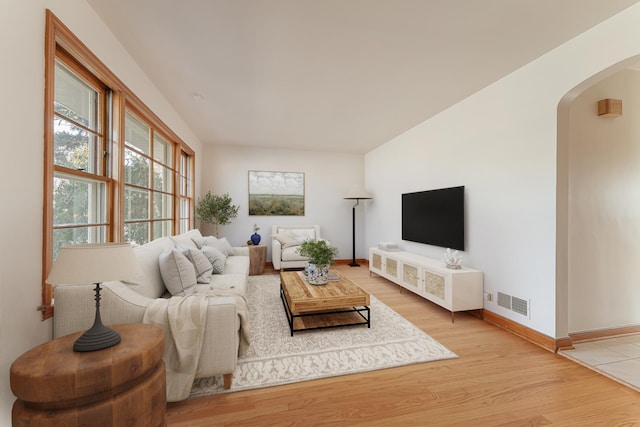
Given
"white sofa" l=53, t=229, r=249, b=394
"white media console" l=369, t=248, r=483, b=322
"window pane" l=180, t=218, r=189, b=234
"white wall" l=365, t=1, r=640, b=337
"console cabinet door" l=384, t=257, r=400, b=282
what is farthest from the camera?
"window pane" l=180, t=218, r=189, b=234

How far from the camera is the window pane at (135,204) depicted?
2791 millimetres

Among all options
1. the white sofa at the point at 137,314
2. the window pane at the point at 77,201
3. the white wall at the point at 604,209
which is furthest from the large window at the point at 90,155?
the white wall at the point at 604,209


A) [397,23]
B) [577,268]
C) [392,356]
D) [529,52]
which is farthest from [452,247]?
[397,23]

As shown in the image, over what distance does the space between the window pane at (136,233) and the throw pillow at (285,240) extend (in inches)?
99.8

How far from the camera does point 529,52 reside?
2459 mm

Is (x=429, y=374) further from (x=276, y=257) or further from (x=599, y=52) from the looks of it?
(x=276, y=257)

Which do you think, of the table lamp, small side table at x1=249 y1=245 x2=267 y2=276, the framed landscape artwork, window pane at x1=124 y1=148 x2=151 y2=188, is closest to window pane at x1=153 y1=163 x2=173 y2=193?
window pane at x1=124 y1=148 x2=151 y2=188

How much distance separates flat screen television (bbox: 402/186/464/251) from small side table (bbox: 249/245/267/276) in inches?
104

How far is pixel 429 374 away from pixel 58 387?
218cm

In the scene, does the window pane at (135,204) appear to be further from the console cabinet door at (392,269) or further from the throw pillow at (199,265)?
the console cabinet door at (392,269)

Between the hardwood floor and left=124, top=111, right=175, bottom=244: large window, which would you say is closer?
the hardwood floor

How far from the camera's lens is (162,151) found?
385cm

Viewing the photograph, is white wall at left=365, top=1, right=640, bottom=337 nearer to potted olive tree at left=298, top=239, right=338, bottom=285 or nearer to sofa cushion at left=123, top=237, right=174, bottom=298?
potted olive tree at left=298, top=239, right=338, bottom=285

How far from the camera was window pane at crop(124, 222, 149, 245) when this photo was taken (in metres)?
2.80
